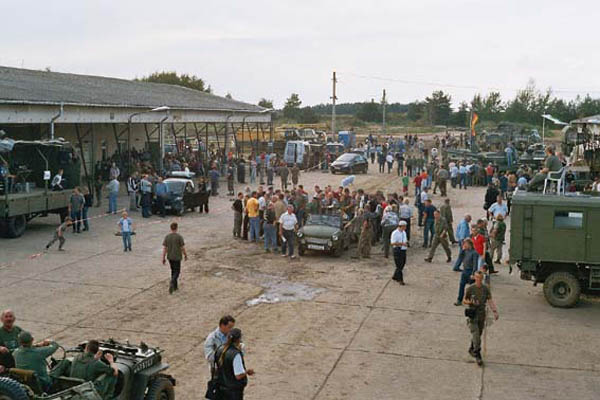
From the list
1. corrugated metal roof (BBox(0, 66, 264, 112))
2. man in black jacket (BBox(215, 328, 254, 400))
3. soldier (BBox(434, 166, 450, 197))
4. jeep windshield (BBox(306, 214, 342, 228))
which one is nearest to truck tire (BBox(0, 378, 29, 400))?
man in black jacket (BBox(215, 328, 254, 400))

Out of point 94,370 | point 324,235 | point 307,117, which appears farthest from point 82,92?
point 307,117

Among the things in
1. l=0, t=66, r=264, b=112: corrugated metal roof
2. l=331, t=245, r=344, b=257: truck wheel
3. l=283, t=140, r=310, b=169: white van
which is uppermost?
l=0, t=66, r=264, b=112: corrugated metal roof

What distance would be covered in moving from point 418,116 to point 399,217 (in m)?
99.8

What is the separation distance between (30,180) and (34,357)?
1887cm

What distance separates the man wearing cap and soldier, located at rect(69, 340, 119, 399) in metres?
0.30

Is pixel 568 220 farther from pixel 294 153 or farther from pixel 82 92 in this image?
pixel 294 153

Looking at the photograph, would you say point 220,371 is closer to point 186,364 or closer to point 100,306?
point 186,364

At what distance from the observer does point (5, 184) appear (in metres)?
23.1

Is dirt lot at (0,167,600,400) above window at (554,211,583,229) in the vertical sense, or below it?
below

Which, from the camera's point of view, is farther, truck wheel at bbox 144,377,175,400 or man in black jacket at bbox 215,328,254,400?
truck wheel at bbox 144,377,175,400

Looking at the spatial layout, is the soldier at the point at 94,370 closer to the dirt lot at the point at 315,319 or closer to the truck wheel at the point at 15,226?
the dirt lot at the point at 315,319

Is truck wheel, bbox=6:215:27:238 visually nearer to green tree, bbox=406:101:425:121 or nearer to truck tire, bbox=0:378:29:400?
truck tire, bbox=0:378:29:400

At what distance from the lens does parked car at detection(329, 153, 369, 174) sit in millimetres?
48531

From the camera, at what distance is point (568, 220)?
16.3m
